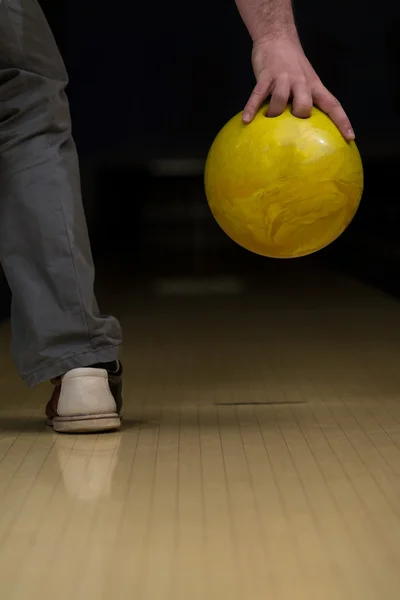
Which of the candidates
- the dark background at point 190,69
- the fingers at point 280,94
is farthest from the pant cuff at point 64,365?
the dark background at point 190,69

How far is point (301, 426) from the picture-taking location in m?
1.39

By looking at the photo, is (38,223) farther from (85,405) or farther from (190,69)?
(190,69)

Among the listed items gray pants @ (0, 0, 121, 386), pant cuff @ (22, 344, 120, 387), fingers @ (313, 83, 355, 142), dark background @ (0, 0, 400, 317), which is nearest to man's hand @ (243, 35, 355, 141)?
fingers @ (313, 83, 355, 142)

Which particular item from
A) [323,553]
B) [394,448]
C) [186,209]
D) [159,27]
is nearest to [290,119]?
[394,448]

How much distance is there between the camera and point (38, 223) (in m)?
1.37

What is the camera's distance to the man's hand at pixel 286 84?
4.58 feet

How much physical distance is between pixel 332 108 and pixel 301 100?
6cm

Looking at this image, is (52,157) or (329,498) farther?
(52,157)

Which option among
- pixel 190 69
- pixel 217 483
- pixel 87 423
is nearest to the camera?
pixel 217 483

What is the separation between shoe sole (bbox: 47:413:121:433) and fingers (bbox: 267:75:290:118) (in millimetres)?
464

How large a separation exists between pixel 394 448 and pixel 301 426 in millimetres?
166

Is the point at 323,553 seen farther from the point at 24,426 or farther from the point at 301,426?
the point at 24,426

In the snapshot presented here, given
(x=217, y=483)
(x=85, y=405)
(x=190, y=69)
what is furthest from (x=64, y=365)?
(x=190, y=69)

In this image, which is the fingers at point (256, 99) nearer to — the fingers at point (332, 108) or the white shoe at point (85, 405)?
the fingers at point (332, 108)
